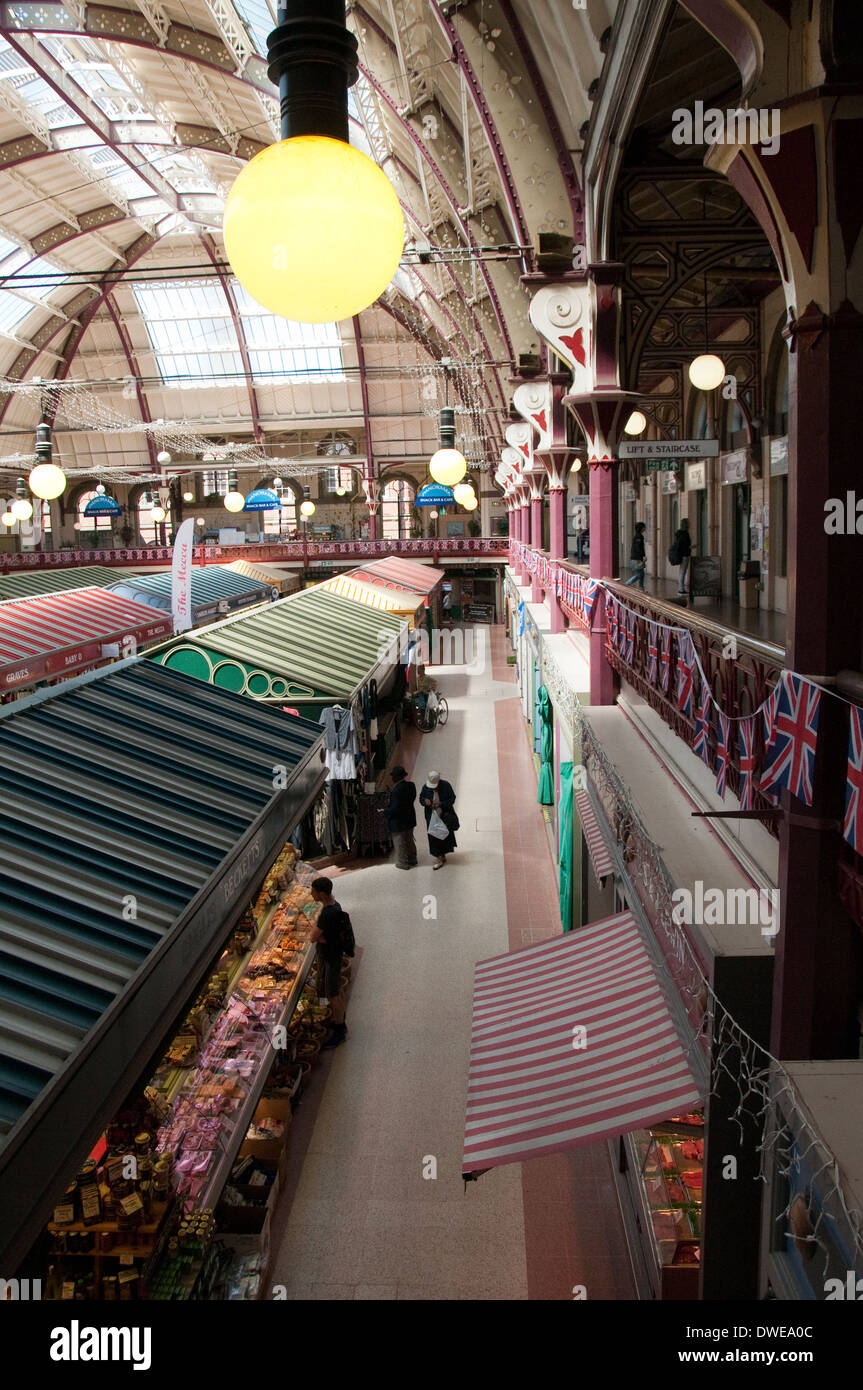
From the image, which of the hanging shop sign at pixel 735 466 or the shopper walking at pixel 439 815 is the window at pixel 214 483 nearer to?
the hanging shop sign at pixel 735 466

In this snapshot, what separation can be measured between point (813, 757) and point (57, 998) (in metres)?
2.63

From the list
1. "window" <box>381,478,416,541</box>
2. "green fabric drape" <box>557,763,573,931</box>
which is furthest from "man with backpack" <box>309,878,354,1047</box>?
"window" <box>381,478,416,541</box>

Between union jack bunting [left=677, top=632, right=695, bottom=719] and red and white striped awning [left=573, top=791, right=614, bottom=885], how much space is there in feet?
5.55

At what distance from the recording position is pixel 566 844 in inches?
391

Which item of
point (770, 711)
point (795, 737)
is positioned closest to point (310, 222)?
point (795, 737)

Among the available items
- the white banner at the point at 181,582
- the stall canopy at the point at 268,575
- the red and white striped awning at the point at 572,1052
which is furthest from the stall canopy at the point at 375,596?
the red and white striped awning at the point at 572,1052

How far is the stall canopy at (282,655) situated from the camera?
11.0m

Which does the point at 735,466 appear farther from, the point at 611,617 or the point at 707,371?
the point at 611,617

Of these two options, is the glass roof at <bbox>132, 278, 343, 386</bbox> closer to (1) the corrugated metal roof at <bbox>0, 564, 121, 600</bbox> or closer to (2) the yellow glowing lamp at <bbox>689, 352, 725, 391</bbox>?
(1) the corrugated metal roof at <bbox>0, 564, 121, 600</bbox>

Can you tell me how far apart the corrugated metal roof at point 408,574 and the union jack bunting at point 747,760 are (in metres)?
22.3

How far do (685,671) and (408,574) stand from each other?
24.5m

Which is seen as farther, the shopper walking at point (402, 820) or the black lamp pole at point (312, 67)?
the shopper walking at point (402, 820)

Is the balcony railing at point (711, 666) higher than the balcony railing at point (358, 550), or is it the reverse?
the balcony railing at point (358, 550)

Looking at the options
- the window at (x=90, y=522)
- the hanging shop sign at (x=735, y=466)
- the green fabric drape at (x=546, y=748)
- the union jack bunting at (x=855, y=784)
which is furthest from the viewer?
the window at (x=90, y=522)
